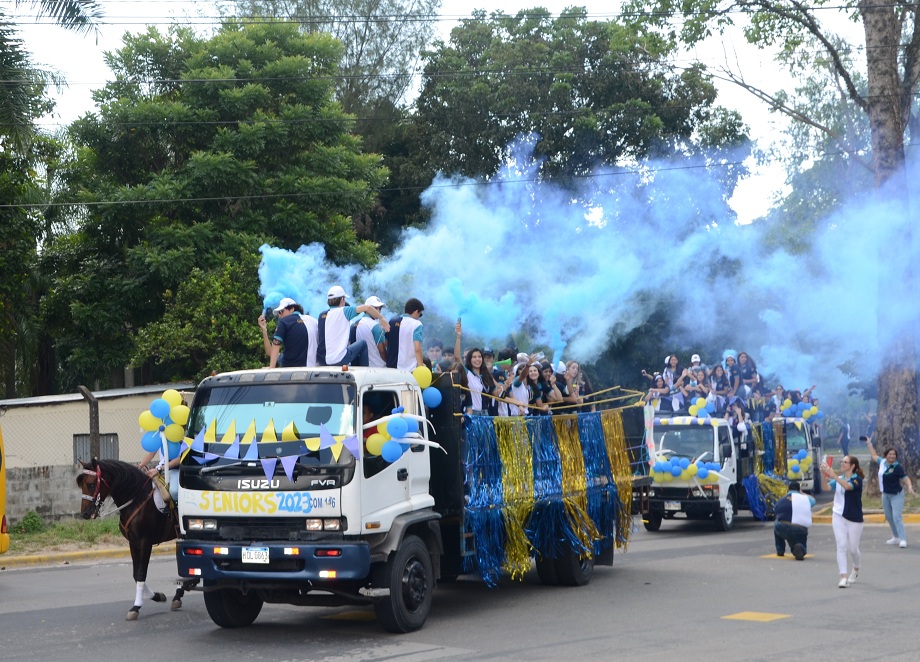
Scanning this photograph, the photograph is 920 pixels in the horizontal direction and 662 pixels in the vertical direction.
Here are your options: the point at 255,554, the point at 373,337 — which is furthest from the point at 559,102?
the point at 255,554

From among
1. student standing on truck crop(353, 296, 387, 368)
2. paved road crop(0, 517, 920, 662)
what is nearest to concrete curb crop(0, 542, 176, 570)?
paved road crop(0, 517, 920, 662)

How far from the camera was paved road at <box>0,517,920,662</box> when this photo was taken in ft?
30.2

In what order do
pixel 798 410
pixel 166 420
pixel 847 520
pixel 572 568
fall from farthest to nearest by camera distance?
pixel 798 410, pixel 572 568, pixel 847 520, pixel 166 420

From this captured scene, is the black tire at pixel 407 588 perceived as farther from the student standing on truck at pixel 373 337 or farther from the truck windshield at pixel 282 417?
the student standing on truck at pixel 373 337

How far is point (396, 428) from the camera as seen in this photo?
955cm

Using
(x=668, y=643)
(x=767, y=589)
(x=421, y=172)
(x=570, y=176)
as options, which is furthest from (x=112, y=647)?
(x=421, y=172)

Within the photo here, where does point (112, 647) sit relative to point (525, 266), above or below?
below

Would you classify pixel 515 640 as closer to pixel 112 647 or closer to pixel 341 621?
pixel 341 621

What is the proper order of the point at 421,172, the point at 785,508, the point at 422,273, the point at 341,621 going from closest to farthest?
the point at 341,621 < the point at 785,508 < the point at 422,273 < the point at 421,172

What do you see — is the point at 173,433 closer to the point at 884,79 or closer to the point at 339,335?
the point at 339,335

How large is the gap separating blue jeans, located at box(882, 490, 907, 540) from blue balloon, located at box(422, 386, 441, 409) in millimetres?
9336

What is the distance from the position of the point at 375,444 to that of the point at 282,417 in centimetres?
85

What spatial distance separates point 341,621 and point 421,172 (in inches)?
974

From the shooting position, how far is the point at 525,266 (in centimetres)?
2397
